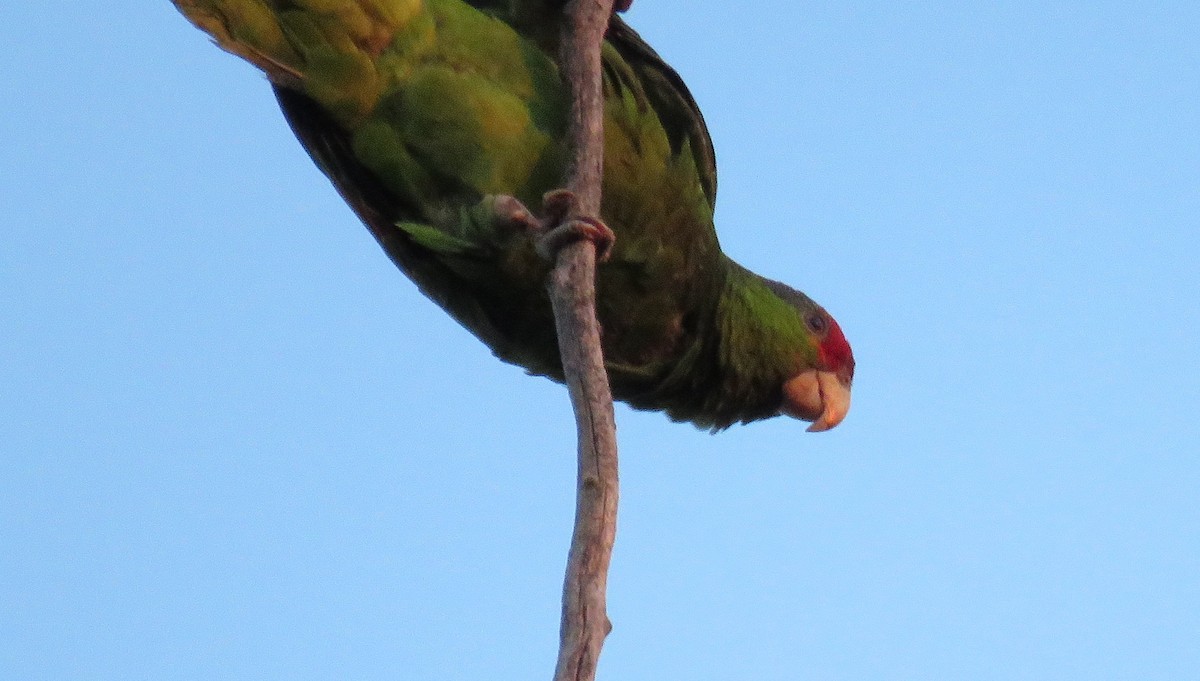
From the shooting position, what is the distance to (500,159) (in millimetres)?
3660

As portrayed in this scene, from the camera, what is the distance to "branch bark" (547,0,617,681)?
215 centimetres

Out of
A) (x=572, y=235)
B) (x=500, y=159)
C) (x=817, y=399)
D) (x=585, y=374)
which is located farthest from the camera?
(x=817, y=399)

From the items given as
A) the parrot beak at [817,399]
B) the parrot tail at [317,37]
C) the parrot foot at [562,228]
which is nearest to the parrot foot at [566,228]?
the parrot foot at [562,228]

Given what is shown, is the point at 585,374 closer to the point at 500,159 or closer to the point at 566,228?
the point at 566,228

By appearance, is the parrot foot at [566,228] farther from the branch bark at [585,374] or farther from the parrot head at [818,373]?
the parrot head at [818,373]

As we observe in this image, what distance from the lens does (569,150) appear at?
333 centimetres

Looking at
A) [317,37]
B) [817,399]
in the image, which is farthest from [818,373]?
[317,37]

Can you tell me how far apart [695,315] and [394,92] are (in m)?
1.16

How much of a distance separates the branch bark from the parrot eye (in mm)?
1355

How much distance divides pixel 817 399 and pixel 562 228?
177 centimetres

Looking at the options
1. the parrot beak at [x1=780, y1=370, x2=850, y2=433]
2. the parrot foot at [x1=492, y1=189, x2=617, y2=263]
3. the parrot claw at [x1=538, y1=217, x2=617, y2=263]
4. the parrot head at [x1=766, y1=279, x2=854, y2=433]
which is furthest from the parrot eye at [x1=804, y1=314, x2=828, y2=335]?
the parrot claw at [x1=538, y1=217, x2=617, y2=263]

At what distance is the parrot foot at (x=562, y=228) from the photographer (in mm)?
3043

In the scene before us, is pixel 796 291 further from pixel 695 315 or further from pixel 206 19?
pixel 206 19

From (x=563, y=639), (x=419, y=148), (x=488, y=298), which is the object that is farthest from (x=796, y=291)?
(x=563, y=639)
